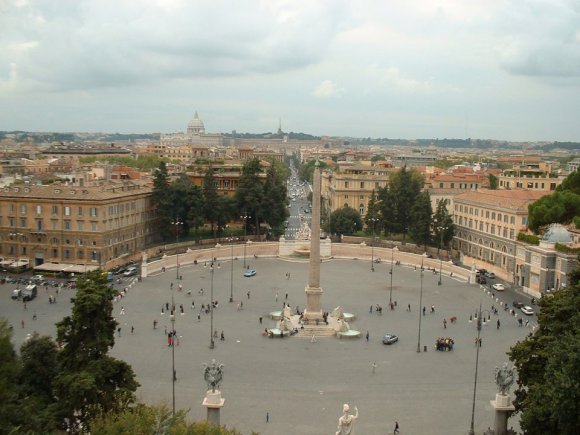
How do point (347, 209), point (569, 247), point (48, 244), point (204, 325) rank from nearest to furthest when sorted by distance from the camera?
point (204, 325)
point (569, 247)
point (48, 244)
point (347, 209)

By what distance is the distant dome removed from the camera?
5119cm

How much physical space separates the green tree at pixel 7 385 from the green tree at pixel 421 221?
52543mm

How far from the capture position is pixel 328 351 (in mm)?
36969

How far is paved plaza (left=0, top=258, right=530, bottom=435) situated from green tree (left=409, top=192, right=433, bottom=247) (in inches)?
537

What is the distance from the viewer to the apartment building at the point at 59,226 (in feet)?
194

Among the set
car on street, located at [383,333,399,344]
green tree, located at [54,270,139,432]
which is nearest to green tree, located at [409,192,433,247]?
car on street, located at [383,333,399,344]

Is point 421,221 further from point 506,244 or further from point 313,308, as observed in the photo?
point 313,308

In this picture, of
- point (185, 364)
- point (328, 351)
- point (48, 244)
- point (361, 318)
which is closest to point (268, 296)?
point (361, 318)

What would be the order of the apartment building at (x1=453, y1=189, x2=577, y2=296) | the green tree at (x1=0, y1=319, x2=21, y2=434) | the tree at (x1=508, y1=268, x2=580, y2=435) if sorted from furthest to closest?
the apartment building at (x1=453, y1=189, x2=577, y2=296) → the tree at (x1=508, y1=268, x2=580, y2=435) → the green tree at (x1=0, y1=319, x2=21, y2=434)

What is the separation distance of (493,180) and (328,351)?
66.1 meters

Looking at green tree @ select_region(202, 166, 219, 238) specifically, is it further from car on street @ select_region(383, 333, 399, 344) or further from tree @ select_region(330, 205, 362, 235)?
car on street @ select_region(383, 333, 399, 344)

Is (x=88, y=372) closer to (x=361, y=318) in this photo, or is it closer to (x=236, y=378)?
(x=236, y=378)

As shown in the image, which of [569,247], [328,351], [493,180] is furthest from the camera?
[493,180]

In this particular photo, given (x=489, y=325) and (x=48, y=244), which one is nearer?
(x=489, y=325)
